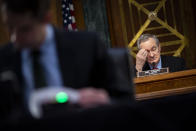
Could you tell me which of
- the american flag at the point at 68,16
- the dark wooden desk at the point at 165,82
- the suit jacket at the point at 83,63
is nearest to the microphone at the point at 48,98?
the suit jacket at the point at 83,63

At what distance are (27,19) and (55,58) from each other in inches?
9.9

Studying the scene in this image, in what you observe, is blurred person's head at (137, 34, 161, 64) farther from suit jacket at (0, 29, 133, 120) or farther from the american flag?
suit jacket at (0, 29, 133, 120)

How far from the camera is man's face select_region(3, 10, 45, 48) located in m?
1.46

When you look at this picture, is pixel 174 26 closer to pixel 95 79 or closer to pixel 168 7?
pixel 168 7

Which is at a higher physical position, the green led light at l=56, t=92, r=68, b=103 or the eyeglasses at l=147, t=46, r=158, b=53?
the eyeglasses at l=147, t=46, r=158, b=53

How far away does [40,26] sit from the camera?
154cm

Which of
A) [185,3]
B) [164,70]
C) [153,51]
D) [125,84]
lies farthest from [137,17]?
[125,84]

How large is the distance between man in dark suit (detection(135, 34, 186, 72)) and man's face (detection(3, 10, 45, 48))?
139 inches

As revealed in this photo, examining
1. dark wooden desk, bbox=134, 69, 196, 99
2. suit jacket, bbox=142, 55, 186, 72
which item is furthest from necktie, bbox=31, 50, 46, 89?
suit jacket, bbox=142, 55, 186, 72

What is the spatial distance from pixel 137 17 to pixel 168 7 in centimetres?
70

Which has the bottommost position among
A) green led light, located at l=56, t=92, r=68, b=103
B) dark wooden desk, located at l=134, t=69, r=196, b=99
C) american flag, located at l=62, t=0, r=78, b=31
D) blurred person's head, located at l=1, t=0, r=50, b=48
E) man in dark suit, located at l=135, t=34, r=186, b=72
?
dark wooden desk, located at l=134, t=69, r=196, b=99

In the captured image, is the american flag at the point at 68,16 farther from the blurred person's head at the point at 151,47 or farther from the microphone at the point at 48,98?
the microphone at the point at 48,98

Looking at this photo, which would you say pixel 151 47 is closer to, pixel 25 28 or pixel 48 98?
pixel 25 28

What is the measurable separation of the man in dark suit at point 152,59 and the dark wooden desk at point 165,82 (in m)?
0.68
